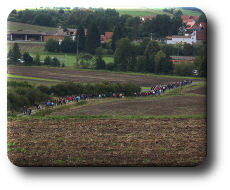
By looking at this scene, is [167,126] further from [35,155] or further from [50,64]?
[50,64]

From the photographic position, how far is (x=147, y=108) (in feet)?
41.2

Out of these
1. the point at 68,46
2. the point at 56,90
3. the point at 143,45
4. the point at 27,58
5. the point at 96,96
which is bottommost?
the point at 96,96

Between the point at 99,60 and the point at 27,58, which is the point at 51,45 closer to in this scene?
the point at 27,58

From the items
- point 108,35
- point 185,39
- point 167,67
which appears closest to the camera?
point 185,39

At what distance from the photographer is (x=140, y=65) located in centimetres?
1255

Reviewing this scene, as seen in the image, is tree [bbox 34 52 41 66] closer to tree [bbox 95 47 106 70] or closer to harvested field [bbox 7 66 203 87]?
harvested field [bbox 7 66 203 87]

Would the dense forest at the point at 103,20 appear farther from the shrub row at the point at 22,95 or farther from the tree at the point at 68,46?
the shrub row at the point at 22,95

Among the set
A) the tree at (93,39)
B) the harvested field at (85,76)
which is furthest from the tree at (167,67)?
the tree at (93,39)

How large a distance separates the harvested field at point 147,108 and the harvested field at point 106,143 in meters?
2.04

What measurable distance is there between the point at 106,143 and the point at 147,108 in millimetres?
5230

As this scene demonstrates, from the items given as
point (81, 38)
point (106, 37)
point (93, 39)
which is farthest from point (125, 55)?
point (81, 38)

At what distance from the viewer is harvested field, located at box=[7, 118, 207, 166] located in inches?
263

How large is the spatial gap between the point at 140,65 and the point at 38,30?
5068 mm

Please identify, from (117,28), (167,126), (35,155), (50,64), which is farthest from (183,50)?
(35,155)
